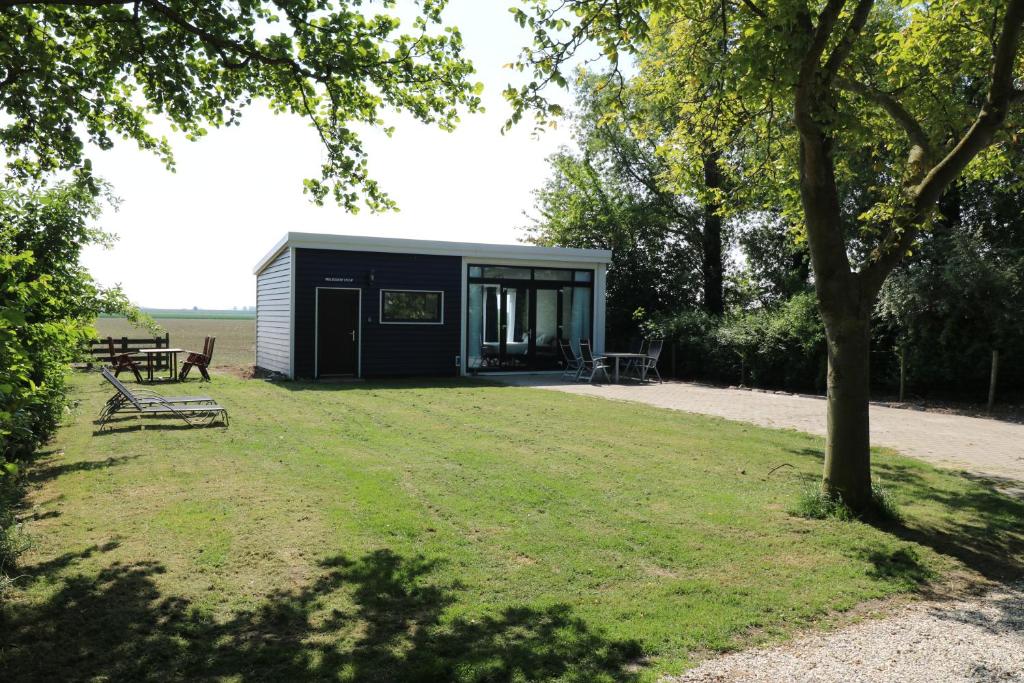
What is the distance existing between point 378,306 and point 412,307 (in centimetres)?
86

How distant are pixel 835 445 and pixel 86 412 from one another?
406 inches

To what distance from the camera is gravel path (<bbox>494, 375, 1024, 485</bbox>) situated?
8.45 m

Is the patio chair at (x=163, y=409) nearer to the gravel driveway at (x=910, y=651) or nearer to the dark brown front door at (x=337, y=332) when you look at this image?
the dark brown front door at (x=337, y=332)

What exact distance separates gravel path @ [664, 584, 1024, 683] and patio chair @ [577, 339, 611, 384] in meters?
13.5

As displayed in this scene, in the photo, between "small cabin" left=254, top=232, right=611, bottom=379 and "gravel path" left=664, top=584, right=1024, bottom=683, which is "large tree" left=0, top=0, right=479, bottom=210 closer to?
"gravel path" left=664, top=584, right=1024, bottom=683

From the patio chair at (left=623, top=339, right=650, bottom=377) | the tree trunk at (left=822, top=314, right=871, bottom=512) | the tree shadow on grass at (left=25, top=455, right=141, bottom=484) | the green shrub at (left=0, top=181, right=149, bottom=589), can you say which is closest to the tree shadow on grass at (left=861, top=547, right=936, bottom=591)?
the tree trunk at (left=822, top=314, right=871, bottom=512)

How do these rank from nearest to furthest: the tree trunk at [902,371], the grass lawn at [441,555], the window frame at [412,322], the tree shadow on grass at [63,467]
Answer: the grass lawn at [441,555], the tree shadow on grass at [63,467], the tree trunk at [902,371], the window frame at [412,322]

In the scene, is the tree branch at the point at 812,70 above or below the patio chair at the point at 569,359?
above

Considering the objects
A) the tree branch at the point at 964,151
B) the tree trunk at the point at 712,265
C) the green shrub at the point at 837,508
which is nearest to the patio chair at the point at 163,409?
the green shrub at the point at 837,508

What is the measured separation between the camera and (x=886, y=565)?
15.4 ft

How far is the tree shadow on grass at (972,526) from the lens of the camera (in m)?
4.91

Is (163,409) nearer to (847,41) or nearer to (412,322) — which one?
(412,322)

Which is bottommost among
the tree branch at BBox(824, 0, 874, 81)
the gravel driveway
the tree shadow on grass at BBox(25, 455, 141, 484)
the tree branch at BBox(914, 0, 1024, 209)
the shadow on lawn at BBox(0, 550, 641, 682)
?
the gravel driveway

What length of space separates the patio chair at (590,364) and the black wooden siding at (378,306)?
10.7ft
